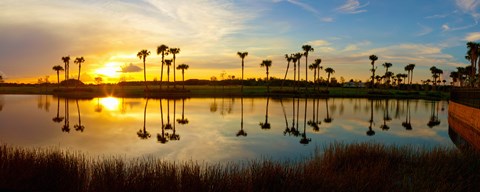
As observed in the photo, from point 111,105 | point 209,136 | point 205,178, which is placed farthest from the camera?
point 111,105

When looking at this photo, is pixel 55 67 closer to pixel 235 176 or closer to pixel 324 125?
pixel 324 125

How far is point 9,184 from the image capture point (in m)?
9.41

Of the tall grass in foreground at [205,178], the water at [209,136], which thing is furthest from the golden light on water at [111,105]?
the tall grass in foreground at [205,178]

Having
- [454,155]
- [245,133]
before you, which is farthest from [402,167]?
[245,133]

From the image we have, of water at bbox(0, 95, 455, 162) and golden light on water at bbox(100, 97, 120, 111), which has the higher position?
golden light on water at bbox(100, 97, 120, 111)

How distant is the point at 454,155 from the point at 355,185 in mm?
6999

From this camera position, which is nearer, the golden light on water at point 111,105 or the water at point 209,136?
the water at point 209,136

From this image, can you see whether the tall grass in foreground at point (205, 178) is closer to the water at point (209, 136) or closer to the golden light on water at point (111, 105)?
the water at point (209, 136)

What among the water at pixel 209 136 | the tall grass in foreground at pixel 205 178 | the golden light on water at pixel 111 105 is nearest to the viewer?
the tall grass in foreground at pixel 205 178

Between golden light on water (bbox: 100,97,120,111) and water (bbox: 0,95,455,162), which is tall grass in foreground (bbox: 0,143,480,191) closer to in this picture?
water (bbox: 0,95,455,162)

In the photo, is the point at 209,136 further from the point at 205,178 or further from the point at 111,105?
the point at 111,105

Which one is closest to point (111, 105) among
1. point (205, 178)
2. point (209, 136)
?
point (209, 136)

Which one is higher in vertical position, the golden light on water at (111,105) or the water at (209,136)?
the golden light on water at (111,105)

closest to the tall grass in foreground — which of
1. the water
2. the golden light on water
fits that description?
the water
